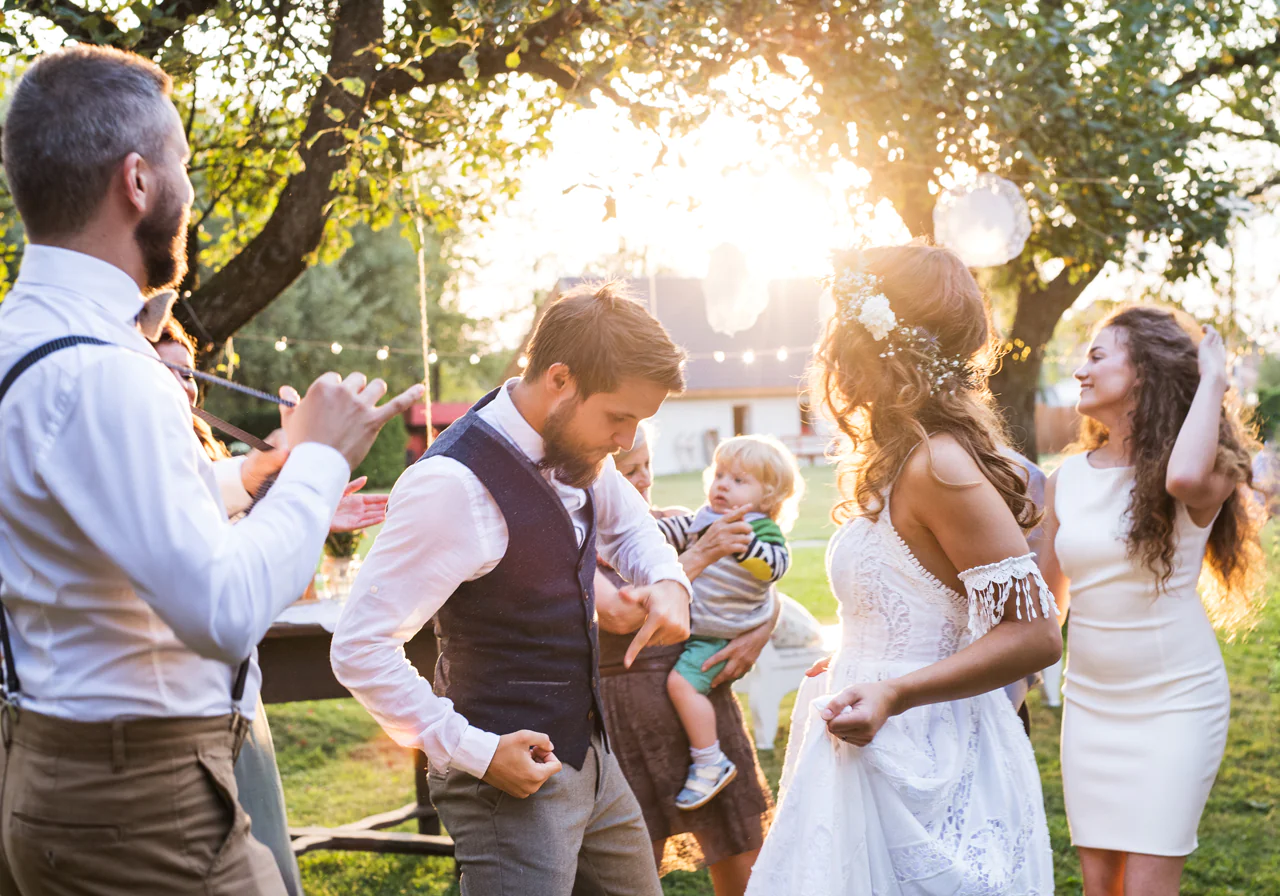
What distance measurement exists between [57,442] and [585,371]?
100 cm

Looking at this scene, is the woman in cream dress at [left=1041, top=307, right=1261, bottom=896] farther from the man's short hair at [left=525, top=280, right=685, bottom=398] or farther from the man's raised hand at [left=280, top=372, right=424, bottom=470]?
the man's raised hand at [left=280, top=372, right=424, bottom=470]

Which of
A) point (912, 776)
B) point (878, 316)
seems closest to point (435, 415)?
point (878, 316)

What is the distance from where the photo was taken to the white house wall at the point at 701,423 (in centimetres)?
3394

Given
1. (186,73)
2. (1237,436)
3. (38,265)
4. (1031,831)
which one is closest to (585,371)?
(38,265)

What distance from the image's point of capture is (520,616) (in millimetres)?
2053

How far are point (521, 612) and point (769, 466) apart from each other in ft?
5.64

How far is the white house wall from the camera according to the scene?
33.9 meters

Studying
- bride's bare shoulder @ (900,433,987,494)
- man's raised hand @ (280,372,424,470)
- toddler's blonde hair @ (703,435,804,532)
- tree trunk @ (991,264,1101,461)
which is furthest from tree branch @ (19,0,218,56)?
tree trunk @ (991,264,1101,461)

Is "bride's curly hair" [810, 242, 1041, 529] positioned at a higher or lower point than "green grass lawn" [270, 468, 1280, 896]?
higher

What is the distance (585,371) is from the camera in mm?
2123

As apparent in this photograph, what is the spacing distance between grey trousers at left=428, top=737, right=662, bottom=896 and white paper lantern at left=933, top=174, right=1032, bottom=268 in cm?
370

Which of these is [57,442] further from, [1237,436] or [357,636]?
[1237,436]

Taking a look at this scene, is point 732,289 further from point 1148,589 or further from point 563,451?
point 563,451

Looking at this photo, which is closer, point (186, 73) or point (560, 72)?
point (186, 73)
